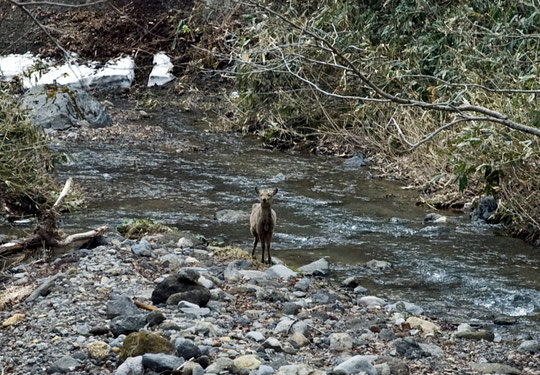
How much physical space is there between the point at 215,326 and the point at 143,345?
877mm

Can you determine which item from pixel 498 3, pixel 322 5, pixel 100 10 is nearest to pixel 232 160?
pixel 322 5

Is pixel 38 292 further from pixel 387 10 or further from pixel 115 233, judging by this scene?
pixel 387 10

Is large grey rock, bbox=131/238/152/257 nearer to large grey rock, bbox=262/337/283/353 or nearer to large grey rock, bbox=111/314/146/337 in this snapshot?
large grey rock, bbox=111/314/146/337

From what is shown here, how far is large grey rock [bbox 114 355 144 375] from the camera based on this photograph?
4.80 m

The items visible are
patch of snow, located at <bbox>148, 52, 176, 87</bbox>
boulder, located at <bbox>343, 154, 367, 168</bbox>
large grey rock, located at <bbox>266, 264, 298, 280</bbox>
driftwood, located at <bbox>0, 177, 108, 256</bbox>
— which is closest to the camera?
large grey rock, located at <bbox>266, 264, 298, 280</bbox>

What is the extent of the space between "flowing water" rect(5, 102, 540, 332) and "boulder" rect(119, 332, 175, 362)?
10.1 ft

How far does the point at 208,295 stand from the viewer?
20.9ft

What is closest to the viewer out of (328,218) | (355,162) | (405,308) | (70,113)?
(405,308)

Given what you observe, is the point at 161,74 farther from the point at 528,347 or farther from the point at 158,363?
the point at 158,363

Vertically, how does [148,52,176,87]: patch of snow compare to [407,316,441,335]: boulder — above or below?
above

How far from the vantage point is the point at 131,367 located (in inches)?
190

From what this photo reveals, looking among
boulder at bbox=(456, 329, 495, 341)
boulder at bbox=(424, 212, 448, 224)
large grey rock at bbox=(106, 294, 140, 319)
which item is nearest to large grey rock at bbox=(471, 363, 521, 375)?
boulder at bbox=(456, 329, 495, 341)

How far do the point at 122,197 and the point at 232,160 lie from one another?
3.04 metres

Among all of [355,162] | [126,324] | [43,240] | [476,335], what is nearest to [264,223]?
[43,240]
